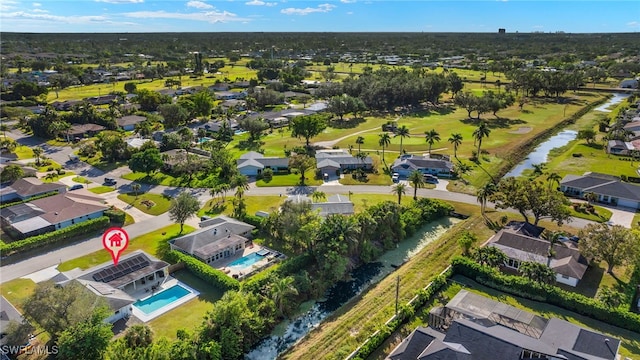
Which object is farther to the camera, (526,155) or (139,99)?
(139,99)

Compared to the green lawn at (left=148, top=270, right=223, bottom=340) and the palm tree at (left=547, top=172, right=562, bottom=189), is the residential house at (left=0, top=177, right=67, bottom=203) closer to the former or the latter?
the green lawn at (left=148, top=270, right=223, bottom=340)

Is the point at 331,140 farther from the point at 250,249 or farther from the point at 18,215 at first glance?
the point at 18,215

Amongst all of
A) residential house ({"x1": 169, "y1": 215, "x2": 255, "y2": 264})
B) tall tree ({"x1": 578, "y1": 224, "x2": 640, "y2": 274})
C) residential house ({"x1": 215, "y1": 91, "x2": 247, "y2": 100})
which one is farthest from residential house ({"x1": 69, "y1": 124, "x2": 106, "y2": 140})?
tall tree ({"x1": 578, "y1": 224, "x2": 640, "y2": 274})

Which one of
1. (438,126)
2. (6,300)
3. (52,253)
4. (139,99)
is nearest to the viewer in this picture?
(6,300)

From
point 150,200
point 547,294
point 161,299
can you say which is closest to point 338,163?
point 150,200

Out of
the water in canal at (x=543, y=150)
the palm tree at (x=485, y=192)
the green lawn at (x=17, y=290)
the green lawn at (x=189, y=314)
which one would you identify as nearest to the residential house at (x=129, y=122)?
the green lawn at (x=17, y=290)

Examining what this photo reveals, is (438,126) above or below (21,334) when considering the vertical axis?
above

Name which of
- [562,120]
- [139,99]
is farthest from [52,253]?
[562,120]
